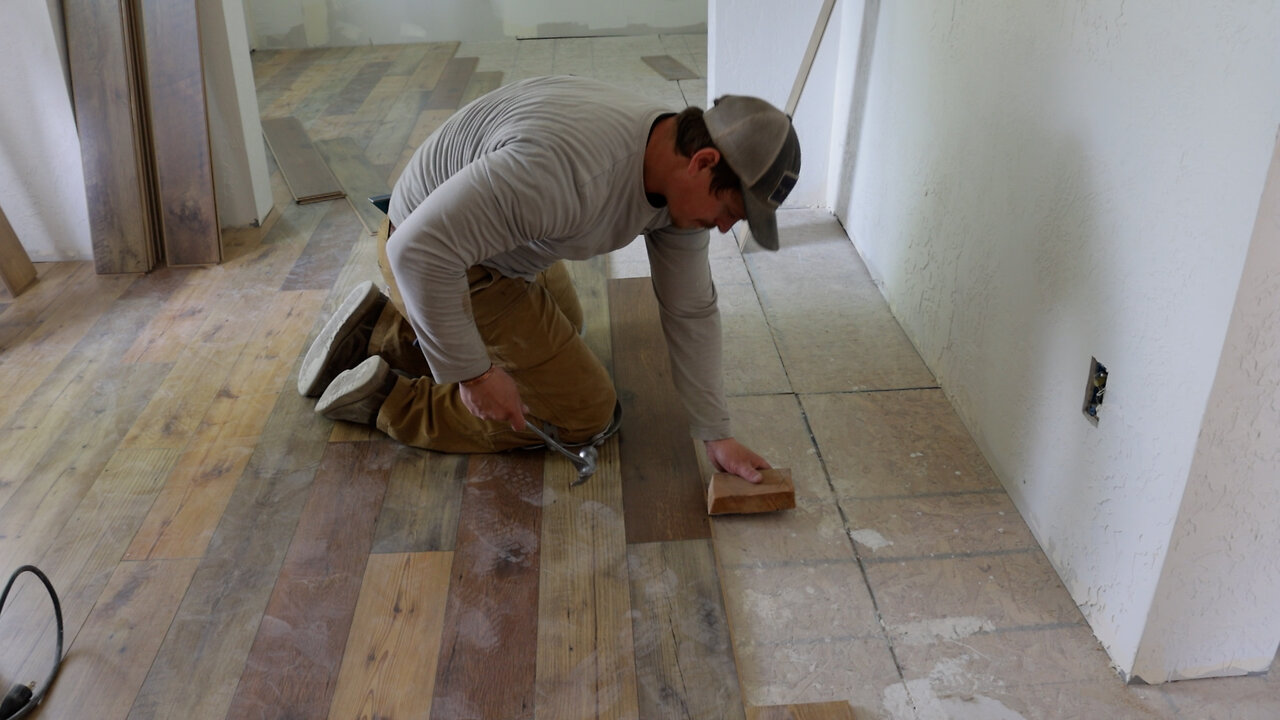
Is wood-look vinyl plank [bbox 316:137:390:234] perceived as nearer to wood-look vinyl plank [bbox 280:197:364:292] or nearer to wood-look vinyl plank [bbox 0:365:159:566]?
wood-look vinyl plank [bbox 280:197:364:292]

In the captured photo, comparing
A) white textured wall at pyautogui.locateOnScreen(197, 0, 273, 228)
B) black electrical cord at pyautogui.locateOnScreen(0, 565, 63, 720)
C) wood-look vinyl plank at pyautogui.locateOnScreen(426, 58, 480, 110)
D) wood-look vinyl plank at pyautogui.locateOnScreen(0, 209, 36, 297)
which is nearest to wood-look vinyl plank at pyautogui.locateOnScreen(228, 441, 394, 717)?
black electrical cord at pyautogui.locateOnScreen(0, 565, 63, 720)

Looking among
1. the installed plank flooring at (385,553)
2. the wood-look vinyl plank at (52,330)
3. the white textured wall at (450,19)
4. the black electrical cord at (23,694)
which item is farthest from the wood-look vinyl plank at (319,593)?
the white textured wall at (450,19)

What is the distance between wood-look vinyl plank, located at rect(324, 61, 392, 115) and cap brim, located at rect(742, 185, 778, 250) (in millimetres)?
4065

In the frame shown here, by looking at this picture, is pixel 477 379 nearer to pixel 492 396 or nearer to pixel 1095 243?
pixel 492 396

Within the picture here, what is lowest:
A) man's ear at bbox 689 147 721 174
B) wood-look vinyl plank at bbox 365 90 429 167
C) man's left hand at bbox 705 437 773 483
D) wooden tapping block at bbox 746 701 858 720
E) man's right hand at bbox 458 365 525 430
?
wooden tapping block at bbox 746 701 858 720

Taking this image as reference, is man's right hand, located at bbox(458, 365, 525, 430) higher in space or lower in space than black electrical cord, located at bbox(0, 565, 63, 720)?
higher

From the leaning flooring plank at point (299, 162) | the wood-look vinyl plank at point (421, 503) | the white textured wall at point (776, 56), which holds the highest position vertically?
the white textured wall at point (776, 56)

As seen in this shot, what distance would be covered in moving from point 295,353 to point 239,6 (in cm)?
160

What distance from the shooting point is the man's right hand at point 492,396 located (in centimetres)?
188

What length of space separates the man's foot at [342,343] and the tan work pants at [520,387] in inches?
9.0

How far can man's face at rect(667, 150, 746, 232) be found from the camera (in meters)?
1.59

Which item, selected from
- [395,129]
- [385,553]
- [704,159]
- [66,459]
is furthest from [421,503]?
[395,129]

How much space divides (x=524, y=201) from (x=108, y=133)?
2.24 metres

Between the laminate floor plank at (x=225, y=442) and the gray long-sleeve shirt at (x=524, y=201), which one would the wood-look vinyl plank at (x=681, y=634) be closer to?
the gray long-sleeve shirt at (x=524, y=201)
